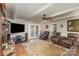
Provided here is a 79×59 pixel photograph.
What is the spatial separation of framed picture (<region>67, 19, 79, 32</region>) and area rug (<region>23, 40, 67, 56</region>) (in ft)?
1.49

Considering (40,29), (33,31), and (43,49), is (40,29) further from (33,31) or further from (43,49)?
(43,49)

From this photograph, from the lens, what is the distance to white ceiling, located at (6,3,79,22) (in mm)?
2355

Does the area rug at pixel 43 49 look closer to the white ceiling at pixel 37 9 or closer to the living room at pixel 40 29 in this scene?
the living room at pixel 40 29

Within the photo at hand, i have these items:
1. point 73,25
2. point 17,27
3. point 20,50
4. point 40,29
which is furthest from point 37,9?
point 20,50

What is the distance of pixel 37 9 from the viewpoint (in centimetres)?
242

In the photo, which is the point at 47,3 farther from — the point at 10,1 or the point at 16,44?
the point at 16,44

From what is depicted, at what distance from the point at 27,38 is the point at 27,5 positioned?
2.31 ft

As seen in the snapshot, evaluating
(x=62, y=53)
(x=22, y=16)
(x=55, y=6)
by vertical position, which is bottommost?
(x=62, y=53)

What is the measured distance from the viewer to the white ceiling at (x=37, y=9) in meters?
2.36

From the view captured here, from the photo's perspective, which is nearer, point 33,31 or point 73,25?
point 73,25

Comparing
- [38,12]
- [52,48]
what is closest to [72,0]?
[38,12]

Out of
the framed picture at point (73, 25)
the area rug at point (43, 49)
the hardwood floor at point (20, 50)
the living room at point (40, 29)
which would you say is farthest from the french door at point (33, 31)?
the framed picture at point (73, 25)

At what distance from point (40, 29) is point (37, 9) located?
44 cm

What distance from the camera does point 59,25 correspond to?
2453mm
